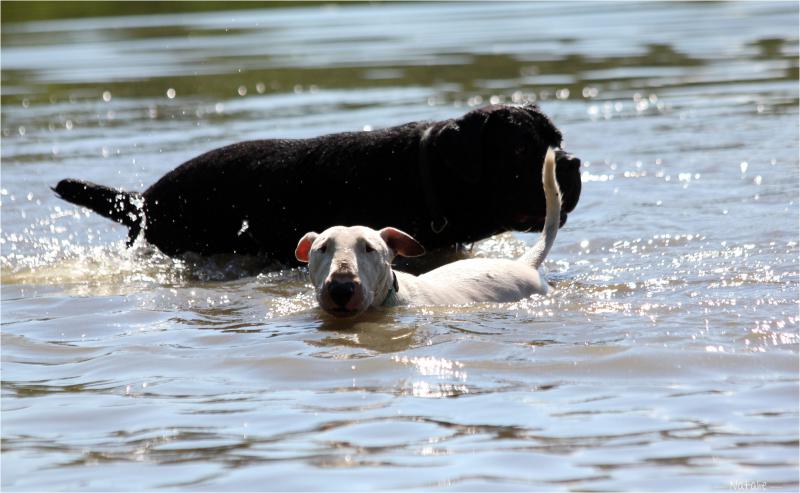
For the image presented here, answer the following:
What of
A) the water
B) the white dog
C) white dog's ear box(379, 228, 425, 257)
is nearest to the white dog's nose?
the white dog

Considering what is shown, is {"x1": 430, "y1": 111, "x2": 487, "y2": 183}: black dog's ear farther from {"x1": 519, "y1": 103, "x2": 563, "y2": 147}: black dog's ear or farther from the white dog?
the white dog

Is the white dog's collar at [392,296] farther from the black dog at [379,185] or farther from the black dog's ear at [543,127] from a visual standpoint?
the black dog's ear at [543,127]

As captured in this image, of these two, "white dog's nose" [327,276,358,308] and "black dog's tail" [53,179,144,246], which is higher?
"black dog's tail" [53,179,144,246]

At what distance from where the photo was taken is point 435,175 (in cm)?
866

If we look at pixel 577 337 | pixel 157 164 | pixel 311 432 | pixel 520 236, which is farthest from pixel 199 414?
pixel 157 164

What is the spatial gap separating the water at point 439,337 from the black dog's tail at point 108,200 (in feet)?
0.90

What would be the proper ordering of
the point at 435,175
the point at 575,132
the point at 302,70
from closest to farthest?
the point at 435,175 → the point at 575,132 → the point at 302,70

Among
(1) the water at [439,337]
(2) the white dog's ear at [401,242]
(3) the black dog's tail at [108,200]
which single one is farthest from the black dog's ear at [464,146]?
(3) the black dog's tail at [108,200]

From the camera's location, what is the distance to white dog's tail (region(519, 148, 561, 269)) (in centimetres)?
750

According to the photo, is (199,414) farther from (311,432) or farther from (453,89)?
(453,89)

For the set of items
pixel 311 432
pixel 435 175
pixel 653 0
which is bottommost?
pixel 311 432

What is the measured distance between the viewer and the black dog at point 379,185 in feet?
28.2

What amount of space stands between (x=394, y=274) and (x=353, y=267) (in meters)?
0.64

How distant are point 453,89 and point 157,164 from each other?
586 centimetres
